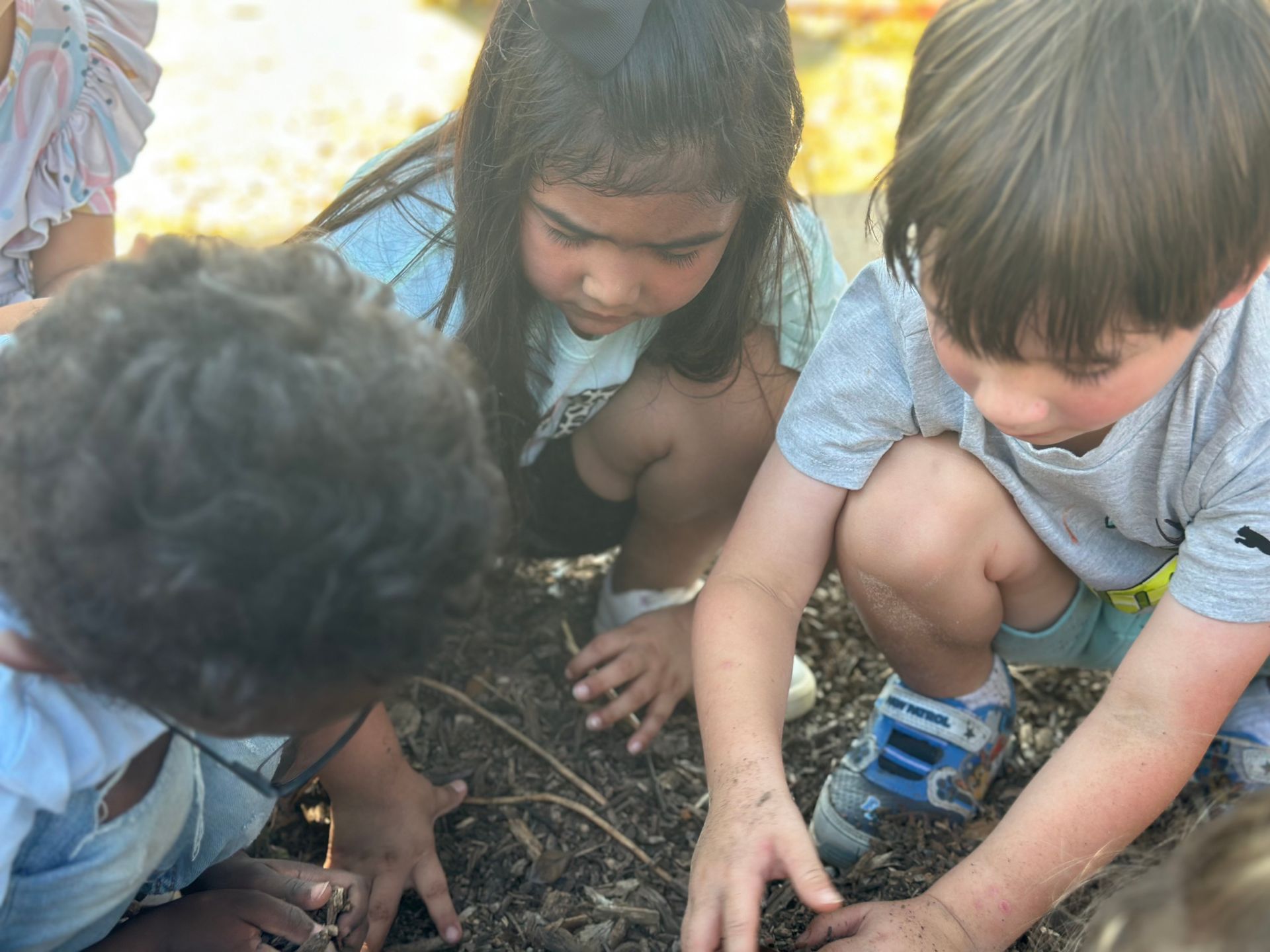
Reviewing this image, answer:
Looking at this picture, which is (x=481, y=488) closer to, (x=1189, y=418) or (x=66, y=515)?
(x=66, y=515)

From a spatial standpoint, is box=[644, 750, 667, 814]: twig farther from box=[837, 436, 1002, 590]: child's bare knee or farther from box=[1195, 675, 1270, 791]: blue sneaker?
box=[1195, 675, 1270, 791]: blue sneaker

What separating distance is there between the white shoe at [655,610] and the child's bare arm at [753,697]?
0.35 meters

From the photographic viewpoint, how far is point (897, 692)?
6.26 feet

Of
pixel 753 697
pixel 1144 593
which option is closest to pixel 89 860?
pixel 753 697

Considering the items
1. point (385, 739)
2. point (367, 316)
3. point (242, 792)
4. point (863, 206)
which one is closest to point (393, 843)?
point (385, 739)

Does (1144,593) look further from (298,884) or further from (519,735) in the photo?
(298,884)

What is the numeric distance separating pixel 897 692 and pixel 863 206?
1672 millimetres

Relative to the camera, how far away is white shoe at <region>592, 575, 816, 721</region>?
2088mm

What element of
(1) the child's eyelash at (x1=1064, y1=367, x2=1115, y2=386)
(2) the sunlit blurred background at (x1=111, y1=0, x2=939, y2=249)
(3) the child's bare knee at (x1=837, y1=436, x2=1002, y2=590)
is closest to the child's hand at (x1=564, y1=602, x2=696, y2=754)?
(3) the child's bare knee at (x1=837, y1=436, x2=1002, y2=590)

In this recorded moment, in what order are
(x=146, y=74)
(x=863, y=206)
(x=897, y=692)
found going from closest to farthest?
(x=897, y=692) < (x=146, y=74) < (x=863, y=206)

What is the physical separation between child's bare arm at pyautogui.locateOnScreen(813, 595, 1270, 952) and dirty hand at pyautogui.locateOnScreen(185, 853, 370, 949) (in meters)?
0.59

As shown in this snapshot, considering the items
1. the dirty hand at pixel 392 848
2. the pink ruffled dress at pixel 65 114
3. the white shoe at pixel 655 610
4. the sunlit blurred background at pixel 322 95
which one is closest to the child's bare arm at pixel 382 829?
the dirty hand at pixel 392 848

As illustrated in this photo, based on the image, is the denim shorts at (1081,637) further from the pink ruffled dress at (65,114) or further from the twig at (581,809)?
the pink ruffled dress at (65,114)

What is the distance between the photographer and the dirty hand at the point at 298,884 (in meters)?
1.53
